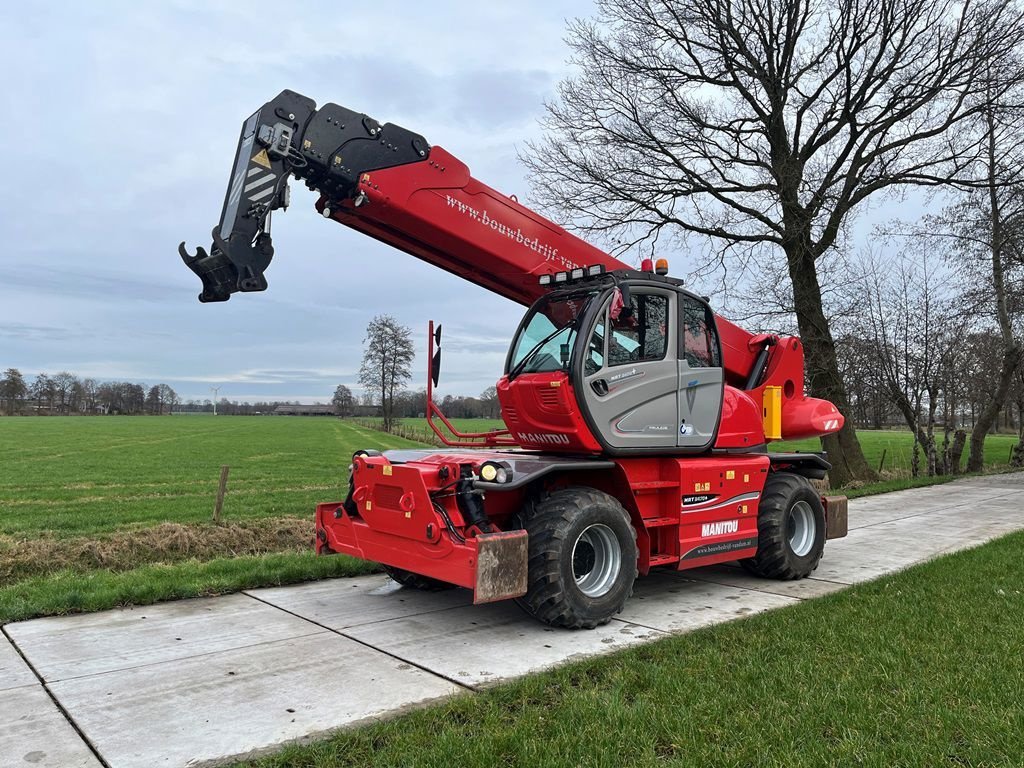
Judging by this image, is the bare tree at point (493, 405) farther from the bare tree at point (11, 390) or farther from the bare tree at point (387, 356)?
the bare tree at point (11, 390)

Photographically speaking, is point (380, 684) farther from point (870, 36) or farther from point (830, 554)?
point (870, 36)

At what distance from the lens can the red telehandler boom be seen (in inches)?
222

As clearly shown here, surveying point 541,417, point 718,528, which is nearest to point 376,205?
point 541,417

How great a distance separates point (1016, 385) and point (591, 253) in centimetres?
2592

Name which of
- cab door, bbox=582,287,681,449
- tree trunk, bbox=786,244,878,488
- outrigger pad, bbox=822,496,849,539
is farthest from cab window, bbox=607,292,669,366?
tree trunk, bbox=786,244,878,488

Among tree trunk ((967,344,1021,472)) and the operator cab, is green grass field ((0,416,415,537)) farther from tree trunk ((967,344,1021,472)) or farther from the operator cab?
tree trunk ((967,344,1021,472))

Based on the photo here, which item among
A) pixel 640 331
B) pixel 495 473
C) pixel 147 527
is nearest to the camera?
pixel 495 473

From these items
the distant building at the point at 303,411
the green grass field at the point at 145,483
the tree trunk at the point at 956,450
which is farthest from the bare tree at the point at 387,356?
the distant building at the point at 303,411

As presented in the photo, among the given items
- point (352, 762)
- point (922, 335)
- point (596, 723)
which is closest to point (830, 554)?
point (596, 723)

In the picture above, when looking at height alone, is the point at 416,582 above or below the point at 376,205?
below

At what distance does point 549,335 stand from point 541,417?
0.81 metres

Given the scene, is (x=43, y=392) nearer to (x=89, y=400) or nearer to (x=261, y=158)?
(x=89, y=400)

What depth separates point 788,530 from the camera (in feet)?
26.3

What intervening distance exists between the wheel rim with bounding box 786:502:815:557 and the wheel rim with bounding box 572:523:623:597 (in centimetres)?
293
